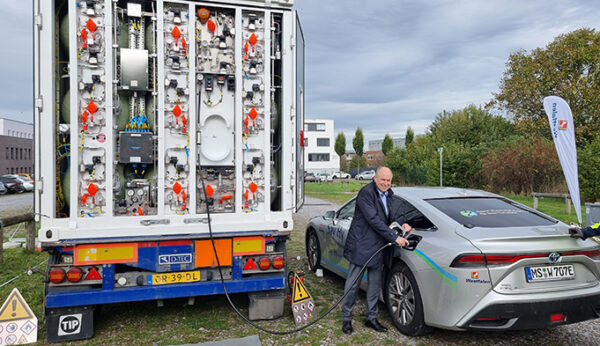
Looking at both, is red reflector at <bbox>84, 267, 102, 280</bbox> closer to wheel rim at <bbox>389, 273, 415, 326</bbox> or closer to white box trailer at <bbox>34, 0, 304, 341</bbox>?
white box trailer at <bbox>34, 0, 304, 341</bbox>

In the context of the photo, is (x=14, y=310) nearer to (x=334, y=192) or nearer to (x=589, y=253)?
(x=589, y=253)

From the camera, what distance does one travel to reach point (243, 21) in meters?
4.57

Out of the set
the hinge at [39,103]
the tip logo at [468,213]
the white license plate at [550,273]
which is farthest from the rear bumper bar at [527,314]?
the hinge at [39,103]

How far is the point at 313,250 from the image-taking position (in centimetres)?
688

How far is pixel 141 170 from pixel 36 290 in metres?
3.20

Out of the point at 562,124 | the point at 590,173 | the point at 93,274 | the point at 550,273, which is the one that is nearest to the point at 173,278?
the point at 93,274

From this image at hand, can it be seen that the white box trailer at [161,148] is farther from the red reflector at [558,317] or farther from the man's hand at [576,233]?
the man's hand at [576,233]

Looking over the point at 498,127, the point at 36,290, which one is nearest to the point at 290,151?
the point at 36,290

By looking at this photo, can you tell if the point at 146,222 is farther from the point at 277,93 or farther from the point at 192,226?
the point at 277,93

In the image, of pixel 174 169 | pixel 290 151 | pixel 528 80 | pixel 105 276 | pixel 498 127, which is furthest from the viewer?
pixel 498 127

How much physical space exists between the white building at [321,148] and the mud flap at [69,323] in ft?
235

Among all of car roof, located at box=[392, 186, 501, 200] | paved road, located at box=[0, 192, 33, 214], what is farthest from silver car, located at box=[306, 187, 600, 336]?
paved road, located at box=[0, 192, 33, 214]

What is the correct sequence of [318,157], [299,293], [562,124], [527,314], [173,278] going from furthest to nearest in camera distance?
[318,157]
[562,124]
[299,293]
[173,278]
[527,314]

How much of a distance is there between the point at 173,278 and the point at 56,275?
1.10 metres
